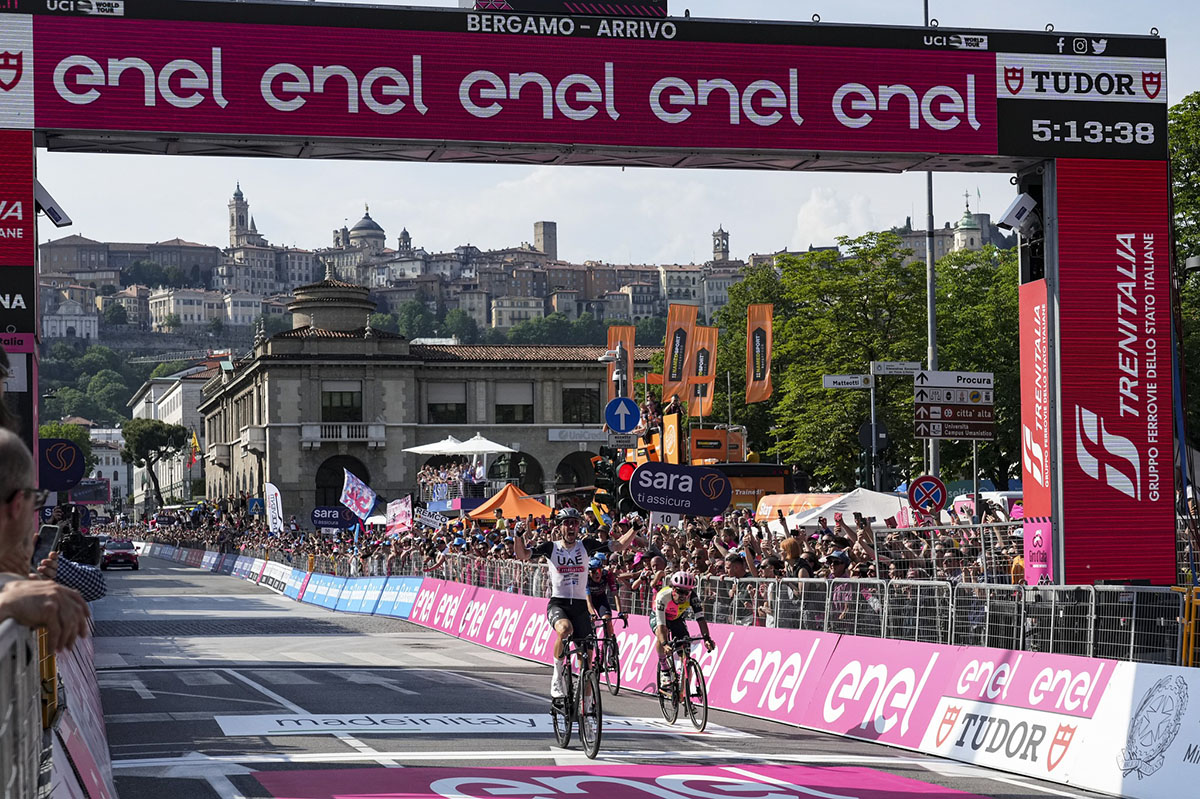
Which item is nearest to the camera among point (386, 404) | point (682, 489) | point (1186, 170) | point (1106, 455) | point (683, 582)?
point (683, 582)

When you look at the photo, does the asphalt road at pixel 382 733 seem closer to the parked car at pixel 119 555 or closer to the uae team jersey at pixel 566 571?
the uae team jersey at pixel 566 571

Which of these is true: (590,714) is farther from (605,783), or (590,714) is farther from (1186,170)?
(1186,170)

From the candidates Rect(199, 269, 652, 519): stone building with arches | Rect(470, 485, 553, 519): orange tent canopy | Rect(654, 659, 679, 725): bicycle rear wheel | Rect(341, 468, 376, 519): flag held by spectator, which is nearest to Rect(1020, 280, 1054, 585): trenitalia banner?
Rect(654, 659, 679, 725): bicycle rear wheel

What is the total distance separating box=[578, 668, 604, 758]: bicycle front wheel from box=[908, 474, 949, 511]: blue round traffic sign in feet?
43.7

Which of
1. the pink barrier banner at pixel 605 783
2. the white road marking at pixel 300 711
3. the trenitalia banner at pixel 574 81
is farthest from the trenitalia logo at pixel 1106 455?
the white road marking at pixel 300 711

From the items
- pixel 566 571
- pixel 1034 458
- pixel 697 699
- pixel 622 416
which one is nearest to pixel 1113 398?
pixel 1034 458

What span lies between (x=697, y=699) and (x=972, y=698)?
124 inches

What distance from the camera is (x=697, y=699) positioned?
52.4 ft

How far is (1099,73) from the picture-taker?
57.3 ft

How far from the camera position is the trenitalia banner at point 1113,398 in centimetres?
1656

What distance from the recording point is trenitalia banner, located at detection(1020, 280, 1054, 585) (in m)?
16.8

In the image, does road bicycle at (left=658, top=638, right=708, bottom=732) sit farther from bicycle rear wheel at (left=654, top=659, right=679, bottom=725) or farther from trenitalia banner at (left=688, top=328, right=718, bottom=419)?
trenitalia banner at (left=688, top=328, right=718, bottom=419)

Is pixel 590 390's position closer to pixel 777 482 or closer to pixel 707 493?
pixel 777 482

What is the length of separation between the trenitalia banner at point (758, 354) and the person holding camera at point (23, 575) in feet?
128
